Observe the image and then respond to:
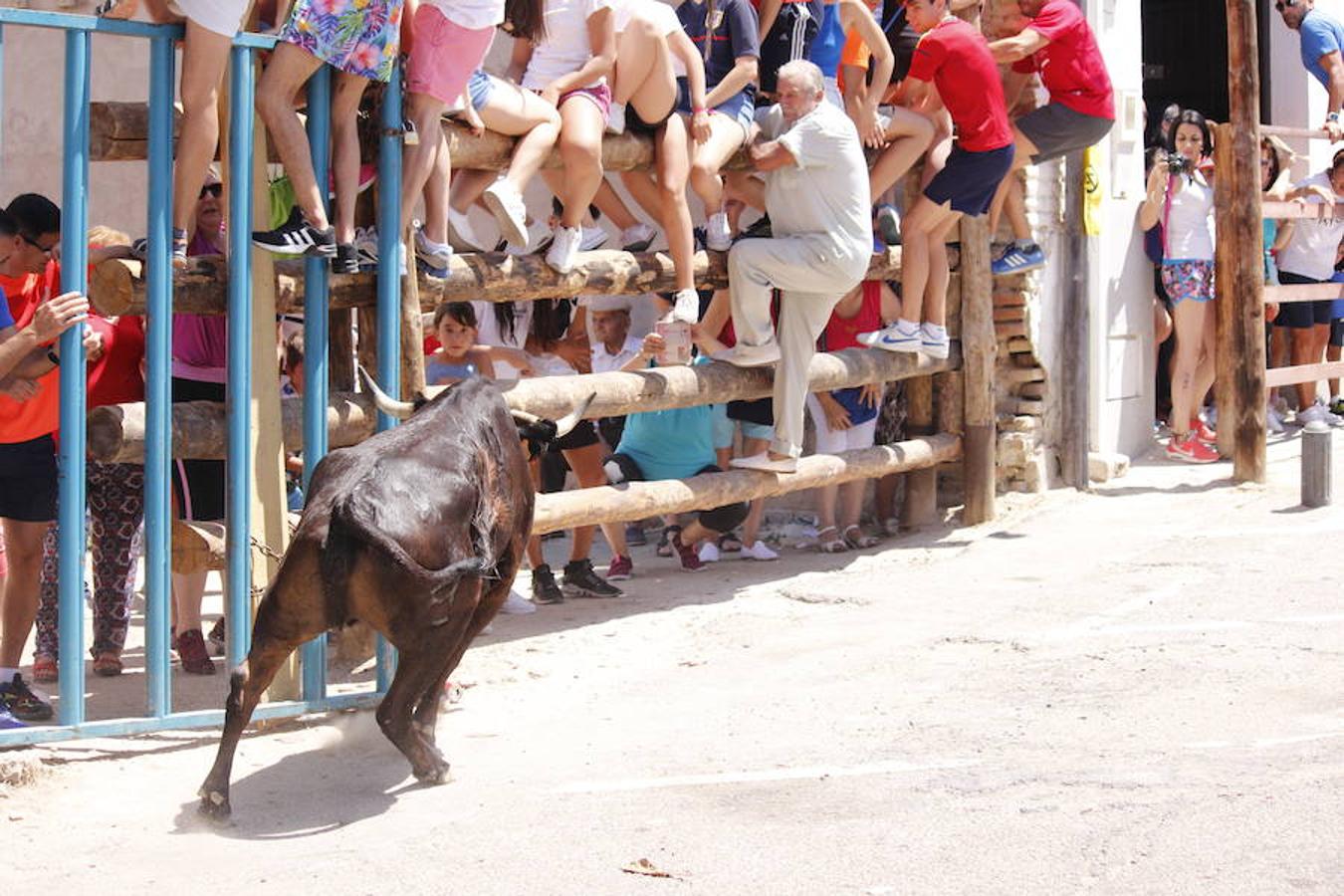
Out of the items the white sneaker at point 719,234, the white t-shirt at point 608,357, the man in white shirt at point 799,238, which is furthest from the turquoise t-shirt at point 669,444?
the white sneaker at point 719,234

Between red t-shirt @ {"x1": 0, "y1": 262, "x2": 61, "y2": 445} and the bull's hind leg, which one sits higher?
red t-shirt @ {"x1": 0, "y1": 262, "x2": 61, "y2": 445}

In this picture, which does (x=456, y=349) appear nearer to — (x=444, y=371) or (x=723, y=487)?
(x=444, y=371)

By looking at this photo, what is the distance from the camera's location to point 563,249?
7.89 metres

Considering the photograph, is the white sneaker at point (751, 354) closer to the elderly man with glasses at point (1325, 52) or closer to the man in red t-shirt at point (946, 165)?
the man in red t-shirt at point (946, 165)

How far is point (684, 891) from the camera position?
4.71m

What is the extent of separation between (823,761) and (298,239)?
2471mm

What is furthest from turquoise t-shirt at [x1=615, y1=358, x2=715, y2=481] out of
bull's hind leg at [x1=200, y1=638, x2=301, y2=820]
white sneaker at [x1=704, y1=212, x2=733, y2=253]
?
bull's hind leg at [x1=200, y1=638, x2=301, y2=820]

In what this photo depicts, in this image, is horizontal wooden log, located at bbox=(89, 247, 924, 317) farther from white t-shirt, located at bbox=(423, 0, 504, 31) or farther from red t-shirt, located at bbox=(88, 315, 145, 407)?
white t-shirt, located at bbox=(423, 0, 504, 31)

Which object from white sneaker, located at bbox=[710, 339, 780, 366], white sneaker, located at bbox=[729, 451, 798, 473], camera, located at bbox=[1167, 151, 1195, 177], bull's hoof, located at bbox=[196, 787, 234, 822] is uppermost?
camera, located at bbox=[1167, 151, 1195, 177]

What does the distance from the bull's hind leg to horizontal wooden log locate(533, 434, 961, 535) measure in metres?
1.72

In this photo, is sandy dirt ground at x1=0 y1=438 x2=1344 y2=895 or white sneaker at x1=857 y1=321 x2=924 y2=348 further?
white sneaker at x1=857 y1=321 x2=924 y2=348

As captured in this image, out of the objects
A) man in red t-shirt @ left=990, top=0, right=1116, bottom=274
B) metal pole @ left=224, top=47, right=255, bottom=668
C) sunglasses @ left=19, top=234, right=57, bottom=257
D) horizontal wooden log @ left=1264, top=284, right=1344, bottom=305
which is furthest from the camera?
horizontal wooden log @ left=1264, top=284, right=1344, bottom=305

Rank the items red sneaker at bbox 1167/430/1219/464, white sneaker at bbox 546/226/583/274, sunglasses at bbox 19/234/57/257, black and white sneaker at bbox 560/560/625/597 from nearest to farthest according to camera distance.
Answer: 1. sunglasses at bbox 19/234/57/257
2. white sneaker at bbox 546/226/583/274
3. black and white sneaker at bbox 560/560/625/597
4. red sneaker at bbox 1167/430/1219/464

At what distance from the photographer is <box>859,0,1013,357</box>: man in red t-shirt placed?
920 centimetres
